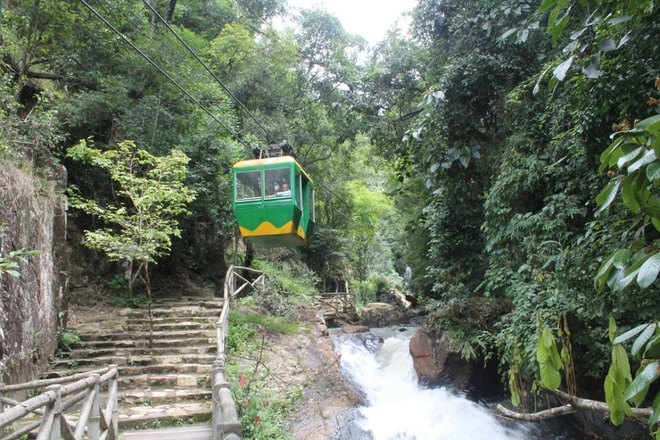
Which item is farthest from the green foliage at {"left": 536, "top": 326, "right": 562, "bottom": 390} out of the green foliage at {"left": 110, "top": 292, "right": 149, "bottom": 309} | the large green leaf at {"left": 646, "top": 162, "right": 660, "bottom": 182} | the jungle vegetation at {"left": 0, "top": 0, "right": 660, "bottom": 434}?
the green foliage at {"left": 110, "top": 292, "right": 149, "bottom": 309}

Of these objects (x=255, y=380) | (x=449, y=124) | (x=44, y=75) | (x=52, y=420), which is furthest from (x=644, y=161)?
(x=44, y=75)

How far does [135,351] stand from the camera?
26.8 ft

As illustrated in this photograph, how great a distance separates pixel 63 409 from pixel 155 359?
5.23m

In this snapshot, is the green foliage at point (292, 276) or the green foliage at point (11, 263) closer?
the green foliage at point (11, 263)

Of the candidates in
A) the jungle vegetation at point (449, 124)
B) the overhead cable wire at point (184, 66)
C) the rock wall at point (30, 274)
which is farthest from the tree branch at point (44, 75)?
the rock wall at point (30, 274)

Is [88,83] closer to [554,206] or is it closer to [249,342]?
[249,342]

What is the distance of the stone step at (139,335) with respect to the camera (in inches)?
338

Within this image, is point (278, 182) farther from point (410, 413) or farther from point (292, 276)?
point (292, 276)

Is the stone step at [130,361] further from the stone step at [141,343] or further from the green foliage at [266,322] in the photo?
the green foliage at [266,322]

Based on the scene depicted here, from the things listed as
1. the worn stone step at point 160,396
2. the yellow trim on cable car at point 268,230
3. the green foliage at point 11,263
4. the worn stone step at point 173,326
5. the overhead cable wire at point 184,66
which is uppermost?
the overhead cable wire at point 184,66


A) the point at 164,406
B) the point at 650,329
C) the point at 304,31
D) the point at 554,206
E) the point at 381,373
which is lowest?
the point at 381,373

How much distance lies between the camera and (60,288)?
8.27 meters

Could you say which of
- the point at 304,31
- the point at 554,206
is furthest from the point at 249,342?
the point at 304,31

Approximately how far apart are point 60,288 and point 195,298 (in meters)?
4.49
